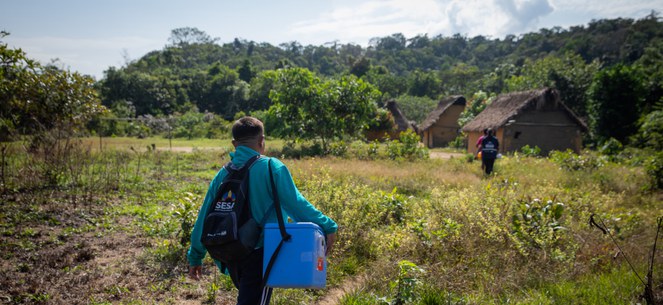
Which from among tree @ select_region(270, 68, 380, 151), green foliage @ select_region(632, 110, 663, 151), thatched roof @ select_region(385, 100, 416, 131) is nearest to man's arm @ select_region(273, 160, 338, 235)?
green foliage @ select_region(632, 110, 663, 151)

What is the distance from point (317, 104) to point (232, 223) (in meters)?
17.5

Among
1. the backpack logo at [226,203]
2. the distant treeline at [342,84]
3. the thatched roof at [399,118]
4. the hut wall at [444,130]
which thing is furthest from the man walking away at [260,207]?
the thatched roof at [399,118]

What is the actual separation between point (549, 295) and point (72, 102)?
451 inches

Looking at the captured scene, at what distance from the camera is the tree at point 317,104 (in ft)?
64.4

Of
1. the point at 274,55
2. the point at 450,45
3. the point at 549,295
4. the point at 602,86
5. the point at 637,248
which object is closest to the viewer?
the point at 549,295

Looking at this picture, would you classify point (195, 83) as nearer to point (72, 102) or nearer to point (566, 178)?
point (72, 102)

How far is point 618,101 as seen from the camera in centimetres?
2616

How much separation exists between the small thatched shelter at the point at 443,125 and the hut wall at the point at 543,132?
36.1 feet

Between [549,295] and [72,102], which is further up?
[72,102]

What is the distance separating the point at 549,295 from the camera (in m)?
3.86

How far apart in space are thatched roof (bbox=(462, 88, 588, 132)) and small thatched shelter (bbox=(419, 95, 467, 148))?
28.4ft

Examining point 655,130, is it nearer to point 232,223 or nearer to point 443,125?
point 232,223

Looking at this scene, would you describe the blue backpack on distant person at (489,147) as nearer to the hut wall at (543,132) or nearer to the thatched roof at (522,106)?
the thatched roof at (522,106)

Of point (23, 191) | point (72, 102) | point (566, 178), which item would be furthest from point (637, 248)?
point (72, 102)
